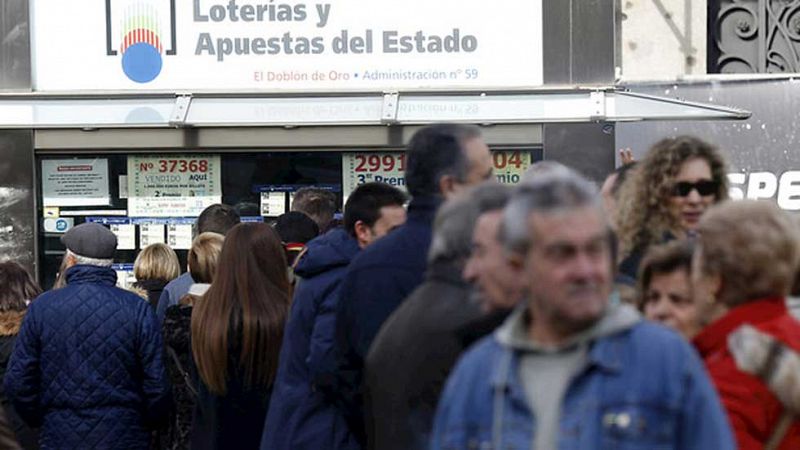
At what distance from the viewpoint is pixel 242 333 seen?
6.46 m

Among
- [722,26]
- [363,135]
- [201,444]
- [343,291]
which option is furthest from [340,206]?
[343,291]

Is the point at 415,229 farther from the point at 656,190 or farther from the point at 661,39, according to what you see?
the point at 661,39

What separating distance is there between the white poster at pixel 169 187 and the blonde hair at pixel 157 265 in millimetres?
2996

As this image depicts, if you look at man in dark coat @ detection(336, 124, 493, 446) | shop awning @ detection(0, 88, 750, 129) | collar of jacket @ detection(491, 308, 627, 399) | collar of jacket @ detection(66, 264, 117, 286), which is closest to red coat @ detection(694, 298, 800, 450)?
collar of jacket @ detection(491, 308, 627, 399)

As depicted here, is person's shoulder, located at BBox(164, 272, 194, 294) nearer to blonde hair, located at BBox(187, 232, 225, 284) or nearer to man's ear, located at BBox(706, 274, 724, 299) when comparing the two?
blonde hair, located at BBox(187, 232, 225, 284)

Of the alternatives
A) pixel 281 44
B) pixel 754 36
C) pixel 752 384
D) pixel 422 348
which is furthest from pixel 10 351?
pixel 754 36

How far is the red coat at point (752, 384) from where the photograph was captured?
3361 mm

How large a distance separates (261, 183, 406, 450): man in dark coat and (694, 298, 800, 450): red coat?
241 centimetres

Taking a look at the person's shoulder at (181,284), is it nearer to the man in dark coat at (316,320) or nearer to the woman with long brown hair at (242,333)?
the woman with long brown hair at (242,333)

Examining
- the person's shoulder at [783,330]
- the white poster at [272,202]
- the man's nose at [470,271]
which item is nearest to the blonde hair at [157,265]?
the white poster at [272,202]

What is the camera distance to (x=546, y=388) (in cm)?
290

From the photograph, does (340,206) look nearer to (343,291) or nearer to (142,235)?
(142,235)

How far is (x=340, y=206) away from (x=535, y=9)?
2200mm

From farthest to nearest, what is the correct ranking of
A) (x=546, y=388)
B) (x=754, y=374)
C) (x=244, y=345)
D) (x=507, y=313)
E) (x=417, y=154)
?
(x=244, y=345)
(x=417, y=154)
(x=507, y=313)
(x=754, y=374)
(x=546, y=388)
